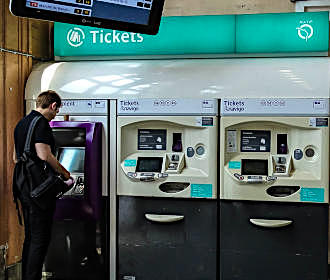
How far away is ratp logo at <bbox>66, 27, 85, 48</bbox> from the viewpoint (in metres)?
4.33

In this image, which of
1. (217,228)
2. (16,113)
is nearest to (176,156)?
(217,228)

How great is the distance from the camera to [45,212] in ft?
11.7

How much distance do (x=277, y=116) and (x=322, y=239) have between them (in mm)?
1006

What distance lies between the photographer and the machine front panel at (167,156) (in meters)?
3.94

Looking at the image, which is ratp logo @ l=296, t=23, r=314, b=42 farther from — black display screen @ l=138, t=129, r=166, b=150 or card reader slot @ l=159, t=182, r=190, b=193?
card reader slot @ l=159, t=182, r=190, b=193

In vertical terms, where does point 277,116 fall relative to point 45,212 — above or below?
above

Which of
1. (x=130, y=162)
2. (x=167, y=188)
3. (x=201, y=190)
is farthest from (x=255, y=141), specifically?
(x=130, y=162)

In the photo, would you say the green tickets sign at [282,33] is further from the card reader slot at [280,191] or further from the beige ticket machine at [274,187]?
the card reader slot at [280,191]

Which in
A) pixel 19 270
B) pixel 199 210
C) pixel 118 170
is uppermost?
pixel 118 170

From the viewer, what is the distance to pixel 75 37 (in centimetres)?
434

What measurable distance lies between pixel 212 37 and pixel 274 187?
132cm

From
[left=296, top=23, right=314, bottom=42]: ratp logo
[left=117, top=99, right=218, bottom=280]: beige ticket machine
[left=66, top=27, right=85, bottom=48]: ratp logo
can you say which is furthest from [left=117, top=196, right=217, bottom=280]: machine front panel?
[left=296, top=23, right=314, bottom=42]: ratp logo

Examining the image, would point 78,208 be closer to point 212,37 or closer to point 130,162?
point 130,162

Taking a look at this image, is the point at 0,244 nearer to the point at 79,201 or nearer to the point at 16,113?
the point at 79,201
